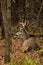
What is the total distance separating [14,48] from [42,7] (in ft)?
17.1

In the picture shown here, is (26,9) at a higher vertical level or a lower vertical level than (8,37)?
lower

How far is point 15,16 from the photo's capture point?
660 inches

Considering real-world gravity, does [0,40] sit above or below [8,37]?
below

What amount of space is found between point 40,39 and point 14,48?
2.48 m

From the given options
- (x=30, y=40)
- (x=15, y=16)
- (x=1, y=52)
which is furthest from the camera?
(x=15, y=16)

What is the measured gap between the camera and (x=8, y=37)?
8.11m

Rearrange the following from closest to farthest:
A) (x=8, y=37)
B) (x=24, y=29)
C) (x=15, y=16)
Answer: (x=8, y=37) → (x=24, y=29) → (x=15, y=16)

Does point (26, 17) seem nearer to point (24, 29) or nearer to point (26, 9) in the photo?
point (26, 9)

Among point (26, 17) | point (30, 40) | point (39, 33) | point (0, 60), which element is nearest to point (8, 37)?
point (0, 60)

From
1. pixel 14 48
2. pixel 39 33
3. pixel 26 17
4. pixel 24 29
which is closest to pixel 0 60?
pixel 14 48

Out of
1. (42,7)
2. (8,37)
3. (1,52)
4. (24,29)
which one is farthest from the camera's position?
(42,7)

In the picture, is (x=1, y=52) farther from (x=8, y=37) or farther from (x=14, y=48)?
(x=8, y=37)

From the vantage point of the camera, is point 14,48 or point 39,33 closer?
point 14,48

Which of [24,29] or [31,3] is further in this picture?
[31,3]
